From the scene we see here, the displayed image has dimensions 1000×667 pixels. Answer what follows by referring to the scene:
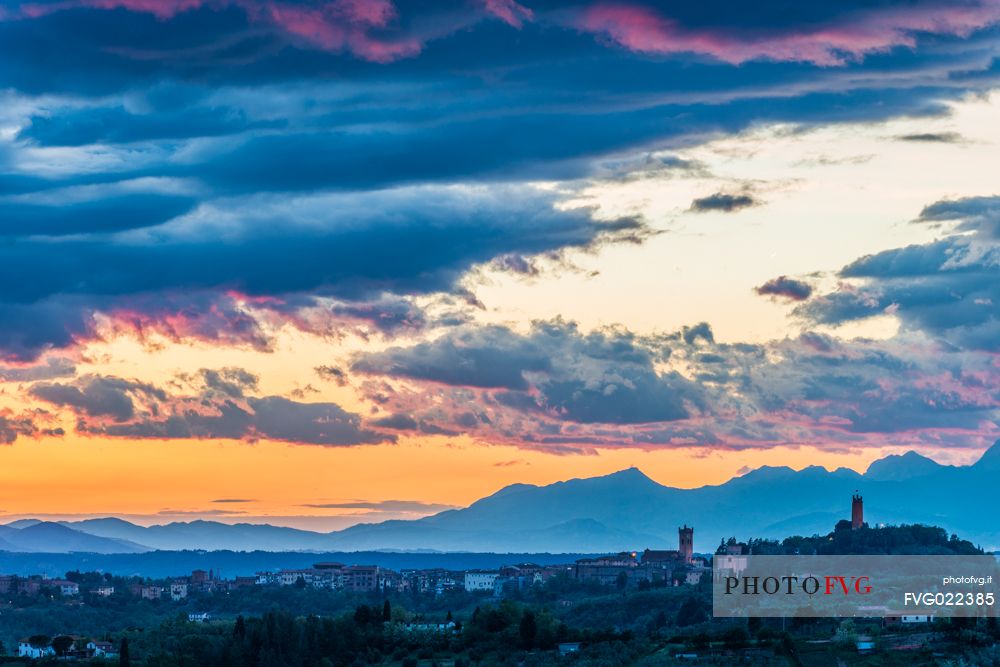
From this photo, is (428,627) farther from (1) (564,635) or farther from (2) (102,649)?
(2) (102,649)

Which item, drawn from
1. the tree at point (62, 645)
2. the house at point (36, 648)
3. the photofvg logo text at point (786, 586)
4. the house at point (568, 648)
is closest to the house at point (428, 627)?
the house at point (568, 648)

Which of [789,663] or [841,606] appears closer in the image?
[789,663]

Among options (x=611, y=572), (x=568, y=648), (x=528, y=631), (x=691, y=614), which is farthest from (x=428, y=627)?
(x=611, y=572)

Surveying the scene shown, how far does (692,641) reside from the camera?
284 feet

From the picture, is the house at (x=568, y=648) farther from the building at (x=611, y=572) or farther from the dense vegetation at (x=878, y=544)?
the building at (x=611, y=572)

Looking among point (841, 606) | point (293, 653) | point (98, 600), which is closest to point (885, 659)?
point (841, 606)

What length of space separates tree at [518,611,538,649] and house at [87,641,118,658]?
32.5 m

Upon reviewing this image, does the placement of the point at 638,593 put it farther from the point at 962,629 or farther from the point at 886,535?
the point at 962,629

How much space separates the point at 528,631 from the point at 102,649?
3837 centimetres

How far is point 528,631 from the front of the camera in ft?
316

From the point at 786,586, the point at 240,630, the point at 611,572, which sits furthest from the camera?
the point at 611,572

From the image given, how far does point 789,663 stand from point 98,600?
422ft

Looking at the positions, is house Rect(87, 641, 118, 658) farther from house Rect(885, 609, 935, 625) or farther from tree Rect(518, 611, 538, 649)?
house Rect(885, 609, 935, 625)

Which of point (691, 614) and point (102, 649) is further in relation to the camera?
point (102, 649)
